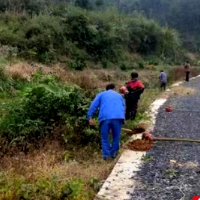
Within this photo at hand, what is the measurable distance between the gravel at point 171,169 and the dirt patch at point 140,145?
0.13 metres

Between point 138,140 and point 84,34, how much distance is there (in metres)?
22.5

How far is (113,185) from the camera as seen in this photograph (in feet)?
20.7

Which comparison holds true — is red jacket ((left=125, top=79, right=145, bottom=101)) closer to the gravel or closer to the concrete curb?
the gravel

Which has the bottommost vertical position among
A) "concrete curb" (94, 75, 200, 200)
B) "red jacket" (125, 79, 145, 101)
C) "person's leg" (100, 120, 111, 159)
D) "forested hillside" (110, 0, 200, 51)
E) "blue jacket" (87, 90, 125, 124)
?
"concrete curb" (94, 75, 200, 200)

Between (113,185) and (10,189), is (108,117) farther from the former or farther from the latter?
(10,189)

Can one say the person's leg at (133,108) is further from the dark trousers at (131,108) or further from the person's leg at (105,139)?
the person's leg at (105,139)

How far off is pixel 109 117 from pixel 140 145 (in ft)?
4.17

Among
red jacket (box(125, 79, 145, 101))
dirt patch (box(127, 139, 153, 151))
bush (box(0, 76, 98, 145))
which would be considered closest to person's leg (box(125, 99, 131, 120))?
red jacket (box(125, 79, 145, 101))

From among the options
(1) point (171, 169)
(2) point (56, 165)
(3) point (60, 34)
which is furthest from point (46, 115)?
(3) point (60, 34)

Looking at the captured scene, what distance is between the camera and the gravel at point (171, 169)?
605cm

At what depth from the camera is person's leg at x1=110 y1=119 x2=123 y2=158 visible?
7.98 m

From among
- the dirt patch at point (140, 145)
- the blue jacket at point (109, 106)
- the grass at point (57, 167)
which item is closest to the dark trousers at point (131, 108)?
the grass at point (57, 167)

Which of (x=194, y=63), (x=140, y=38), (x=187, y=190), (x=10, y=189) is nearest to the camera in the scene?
(x=10, y=189)

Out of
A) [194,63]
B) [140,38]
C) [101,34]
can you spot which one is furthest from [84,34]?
[194,63]
